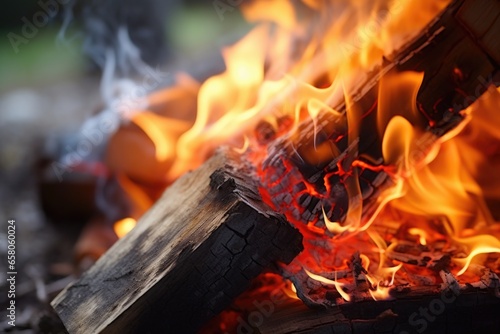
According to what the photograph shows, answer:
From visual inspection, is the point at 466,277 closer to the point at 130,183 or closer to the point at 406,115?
the point at 406,115

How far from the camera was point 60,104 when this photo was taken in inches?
268

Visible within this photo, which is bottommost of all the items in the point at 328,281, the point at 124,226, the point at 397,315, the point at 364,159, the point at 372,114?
the point at 397,315

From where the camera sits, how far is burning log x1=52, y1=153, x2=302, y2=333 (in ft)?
6.35

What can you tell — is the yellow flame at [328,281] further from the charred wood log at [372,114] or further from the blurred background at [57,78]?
the blurred background at [57,78]

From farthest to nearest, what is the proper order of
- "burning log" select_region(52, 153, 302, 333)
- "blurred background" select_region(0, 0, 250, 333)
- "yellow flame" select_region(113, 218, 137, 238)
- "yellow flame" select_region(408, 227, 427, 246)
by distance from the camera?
"blurred background" select_region(0, 0, 250, 333), "yellow flame" select_region(113, 218, 137, 238), "yellow flame" select_region(408, 227, 427, 246), "burning log" select_region(52, 153, 302, 333)

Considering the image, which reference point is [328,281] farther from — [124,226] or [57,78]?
[57,78]

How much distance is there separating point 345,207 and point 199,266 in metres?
0.70

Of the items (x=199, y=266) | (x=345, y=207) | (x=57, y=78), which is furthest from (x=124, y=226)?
(x=57, y=78)

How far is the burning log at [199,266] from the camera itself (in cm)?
194

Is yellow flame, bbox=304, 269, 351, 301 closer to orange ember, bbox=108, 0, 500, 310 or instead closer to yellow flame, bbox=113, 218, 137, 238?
orange ember, bbox=108, 0, 500, 310

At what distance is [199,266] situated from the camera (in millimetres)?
1948

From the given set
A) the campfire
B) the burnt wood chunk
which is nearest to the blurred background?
the campfire

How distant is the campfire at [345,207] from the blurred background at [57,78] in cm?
116

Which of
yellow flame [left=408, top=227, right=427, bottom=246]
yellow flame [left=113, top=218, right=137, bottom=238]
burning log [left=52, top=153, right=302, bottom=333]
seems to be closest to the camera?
burning log [left=52, top=153, right=302, bottom=333]
